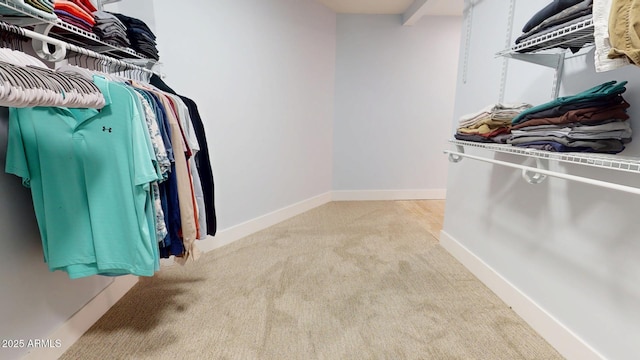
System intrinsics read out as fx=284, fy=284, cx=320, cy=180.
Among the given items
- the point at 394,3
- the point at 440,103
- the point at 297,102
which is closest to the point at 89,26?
the point at 297,102

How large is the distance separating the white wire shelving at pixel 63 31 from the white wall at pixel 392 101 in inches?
102

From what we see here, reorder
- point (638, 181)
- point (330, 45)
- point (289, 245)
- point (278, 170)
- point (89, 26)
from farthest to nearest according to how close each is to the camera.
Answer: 1. point (330, 45)
2. point (278, 170)
3. point (289, 245)
4. point (89, 26)
5. point (638, 181)

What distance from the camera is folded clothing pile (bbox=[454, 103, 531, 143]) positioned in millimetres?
1458

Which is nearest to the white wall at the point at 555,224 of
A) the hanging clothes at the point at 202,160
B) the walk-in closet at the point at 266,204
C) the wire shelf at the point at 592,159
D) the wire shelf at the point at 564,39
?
→ the walk-in closet at the point at 266,204

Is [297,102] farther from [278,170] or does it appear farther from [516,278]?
[516,278]

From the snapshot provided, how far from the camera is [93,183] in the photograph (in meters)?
1.05

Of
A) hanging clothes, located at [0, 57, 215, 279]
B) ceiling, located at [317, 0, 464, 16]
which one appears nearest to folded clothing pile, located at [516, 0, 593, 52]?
hanging clothes, located at [0, 57, 215, 279]

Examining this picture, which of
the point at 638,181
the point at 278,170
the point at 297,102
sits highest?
the point at 297,102

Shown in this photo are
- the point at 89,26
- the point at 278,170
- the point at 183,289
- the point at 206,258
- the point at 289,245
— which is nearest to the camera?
the point at 89,26

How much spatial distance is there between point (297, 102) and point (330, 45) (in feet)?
3.12

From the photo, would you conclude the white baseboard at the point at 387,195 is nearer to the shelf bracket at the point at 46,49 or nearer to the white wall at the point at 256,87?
the white wall at the point at 256,87

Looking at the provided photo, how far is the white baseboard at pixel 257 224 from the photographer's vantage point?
7.66 ft

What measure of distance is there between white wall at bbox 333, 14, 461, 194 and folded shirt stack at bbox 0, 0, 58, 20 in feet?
9.76

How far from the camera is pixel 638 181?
101cm
